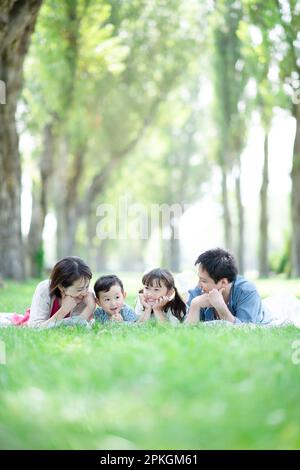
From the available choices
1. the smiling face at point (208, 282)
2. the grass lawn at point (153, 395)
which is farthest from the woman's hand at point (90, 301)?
the grass lawn at point (153, 395)

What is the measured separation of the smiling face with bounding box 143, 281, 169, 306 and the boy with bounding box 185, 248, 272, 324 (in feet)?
1.24

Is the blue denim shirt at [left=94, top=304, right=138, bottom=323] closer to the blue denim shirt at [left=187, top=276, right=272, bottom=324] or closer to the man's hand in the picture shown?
the blue denim shirt at [left=187, top=276, right=272, bottom=324]

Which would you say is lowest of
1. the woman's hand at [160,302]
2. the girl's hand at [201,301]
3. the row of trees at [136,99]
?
the woman's hand at [160,302]

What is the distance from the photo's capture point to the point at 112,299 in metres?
7.77

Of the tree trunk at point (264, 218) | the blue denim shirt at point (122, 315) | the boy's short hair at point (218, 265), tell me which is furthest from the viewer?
the tree trunk at point (264, 218)

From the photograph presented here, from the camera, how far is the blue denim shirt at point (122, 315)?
26.3 feet

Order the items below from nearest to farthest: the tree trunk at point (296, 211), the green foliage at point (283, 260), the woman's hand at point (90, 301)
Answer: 1. the woman's hand at point (90, 301)
2. the tree trunk at point (296, 211)
3. the green foliage at point (283, 260)

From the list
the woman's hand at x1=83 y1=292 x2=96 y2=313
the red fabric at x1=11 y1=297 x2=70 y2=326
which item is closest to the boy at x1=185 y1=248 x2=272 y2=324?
the woman's hand at x1=83 y1=292 x2=96 y2=313

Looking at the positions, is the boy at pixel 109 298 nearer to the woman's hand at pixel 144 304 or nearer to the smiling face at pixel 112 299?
the smiling face at pixel 112 299

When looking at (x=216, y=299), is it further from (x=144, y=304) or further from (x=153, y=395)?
(x=153, y=395)

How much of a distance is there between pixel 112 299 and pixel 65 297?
1.88 ft

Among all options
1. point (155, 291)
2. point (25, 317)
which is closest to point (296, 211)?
point (25, 317)

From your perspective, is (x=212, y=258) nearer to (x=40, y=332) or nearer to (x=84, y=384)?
(x=40, y=332)

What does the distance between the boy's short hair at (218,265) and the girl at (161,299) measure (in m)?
0.48
